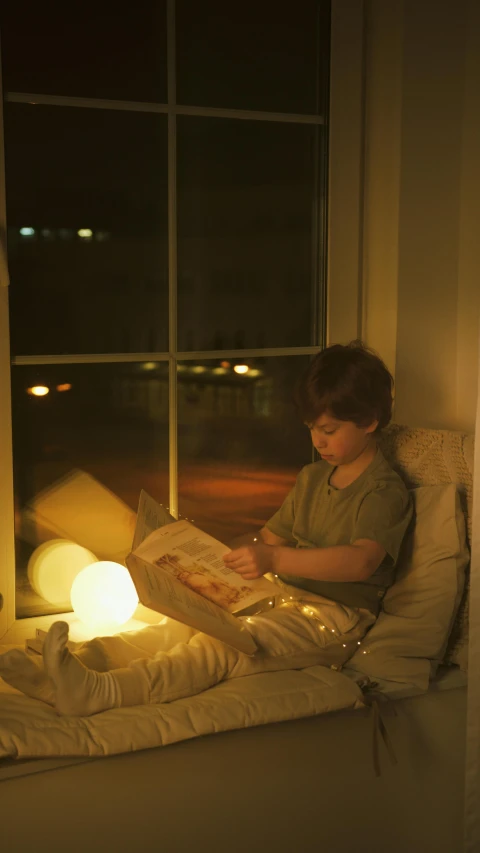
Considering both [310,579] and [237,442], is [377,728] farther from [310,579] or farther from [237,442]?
[237,442]

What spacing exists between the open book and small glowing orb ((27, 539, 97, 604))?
0.31m

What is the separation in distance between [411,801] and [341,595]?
0.41 metres

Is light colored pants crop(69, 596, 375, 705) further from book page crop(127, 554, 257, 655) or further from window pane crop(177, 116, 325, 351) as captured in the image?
window pane crop(177, 116, 325, 351)

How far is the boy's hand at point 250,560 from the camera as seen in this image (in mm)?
1775

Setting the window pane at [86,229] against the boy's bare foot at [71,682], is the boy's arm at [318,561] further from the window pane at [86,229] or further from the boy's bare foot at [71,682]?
the window pane at [86,229]

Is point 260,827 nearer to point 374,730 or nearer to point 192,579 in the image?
point 374,730

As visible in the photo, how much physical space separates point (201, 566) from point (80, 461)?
455 mm

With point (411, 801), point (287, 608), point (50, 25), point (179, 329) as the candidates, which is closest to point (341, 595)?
point (287, 608)

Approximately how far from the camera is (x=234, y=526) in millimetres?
2297

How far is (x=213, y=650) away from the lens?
66.6 inches

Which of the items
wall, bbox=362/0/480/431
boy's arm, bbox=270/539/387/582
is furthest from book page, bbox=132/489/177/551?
wall, bbox=362/0/480/431

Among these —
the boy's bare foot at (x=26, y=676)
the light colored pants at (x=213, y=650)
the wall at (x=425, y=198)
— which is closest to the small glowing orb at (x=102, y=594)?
the light colored pants at (x=213, y=650)

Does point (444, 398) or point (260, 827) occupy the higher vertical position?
point (444, 398)

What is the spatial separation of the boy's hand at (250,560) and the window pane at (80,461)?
44 cm
